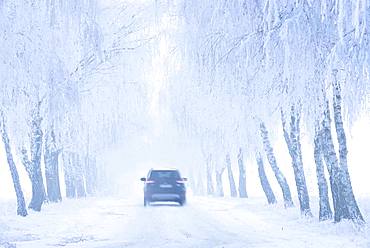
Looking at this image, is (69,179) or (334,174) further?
(69,179)

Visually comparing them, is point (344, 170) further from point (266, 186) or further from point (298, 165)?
point (266, 186)

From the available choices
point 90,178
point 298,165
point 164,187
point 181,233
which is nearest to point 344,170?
point 181,233

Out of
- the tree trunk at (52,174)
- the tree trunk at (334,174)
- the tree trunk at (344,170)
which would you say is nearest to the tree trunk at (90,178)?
the tree trunk at (52,174)

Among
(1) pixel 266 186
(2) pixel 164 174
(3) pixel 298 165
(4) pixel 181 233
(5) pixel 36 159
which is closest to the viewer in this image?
(4) pixel 181 233

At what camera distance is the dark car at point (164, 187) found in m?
26.4

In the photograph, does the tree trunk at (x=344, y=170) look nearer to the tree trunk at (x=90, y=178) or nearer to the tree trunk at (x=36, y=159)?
the tree trunk at (x=36, y=159)

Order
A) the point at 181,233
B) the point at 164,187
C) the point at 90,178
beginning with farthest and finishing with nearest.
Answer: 1. the point at 90,178
2. the point at 164,187
3. the point at 181,233

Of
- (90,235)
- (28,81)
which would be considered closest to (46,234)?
(90,235)

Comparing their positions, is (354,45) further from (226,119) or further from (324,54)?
(226,119)

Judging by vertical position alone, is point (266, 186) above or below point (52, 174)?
below

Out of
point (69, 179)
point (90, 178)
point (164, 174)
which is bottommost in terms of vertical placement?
point (90, 178)

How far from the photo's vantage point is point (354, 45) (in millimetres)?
9867

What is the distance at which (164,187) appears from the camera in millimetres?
26484

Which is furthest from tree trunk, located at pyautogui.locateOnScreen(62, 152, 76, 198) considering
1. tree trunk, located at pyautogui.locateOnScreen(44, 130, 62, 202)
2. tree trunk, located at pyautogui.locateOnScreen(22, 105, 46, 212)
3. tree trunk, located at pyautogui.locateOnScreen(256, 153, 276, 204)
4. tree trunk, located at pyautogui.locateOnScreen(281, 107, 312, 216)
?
tree trunk, located at pyautogui.locateOnScreen(281, 107, 312, 216)
